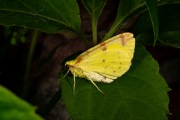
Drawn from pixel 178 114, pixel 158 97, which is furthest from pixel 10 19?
pixel 178 114

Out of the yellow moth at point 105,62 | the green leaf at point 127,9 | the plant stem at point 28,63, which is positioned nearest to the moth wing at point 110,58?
the yellow moth at point 105,62

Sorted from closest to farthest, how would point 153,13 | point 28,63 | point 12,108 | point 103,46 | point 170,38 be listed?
1. point 12,108
2. point 153,13
3. point 103,46
4. point 170,38
5. point 28,63

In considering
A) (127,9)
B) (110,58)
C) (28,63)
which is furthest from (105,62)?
(28,63)

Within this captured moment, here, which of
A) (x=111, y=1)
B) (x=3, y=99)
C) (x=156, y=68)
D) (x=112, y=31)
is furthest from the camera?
(x=111, y=1)

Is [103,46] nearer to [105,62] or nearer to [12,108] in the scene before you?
[105,62]

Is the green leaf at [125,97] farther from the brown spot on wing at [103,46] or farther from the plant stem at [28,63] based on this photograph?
the plant stem at [28,63]

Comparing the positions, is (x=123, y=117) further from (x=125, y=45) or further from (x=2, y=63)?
(x=2, y=63)

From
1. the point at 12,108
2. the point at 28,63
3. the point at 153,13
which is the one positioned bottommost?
the point at 28,63

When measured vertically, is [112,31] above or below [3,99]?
below
